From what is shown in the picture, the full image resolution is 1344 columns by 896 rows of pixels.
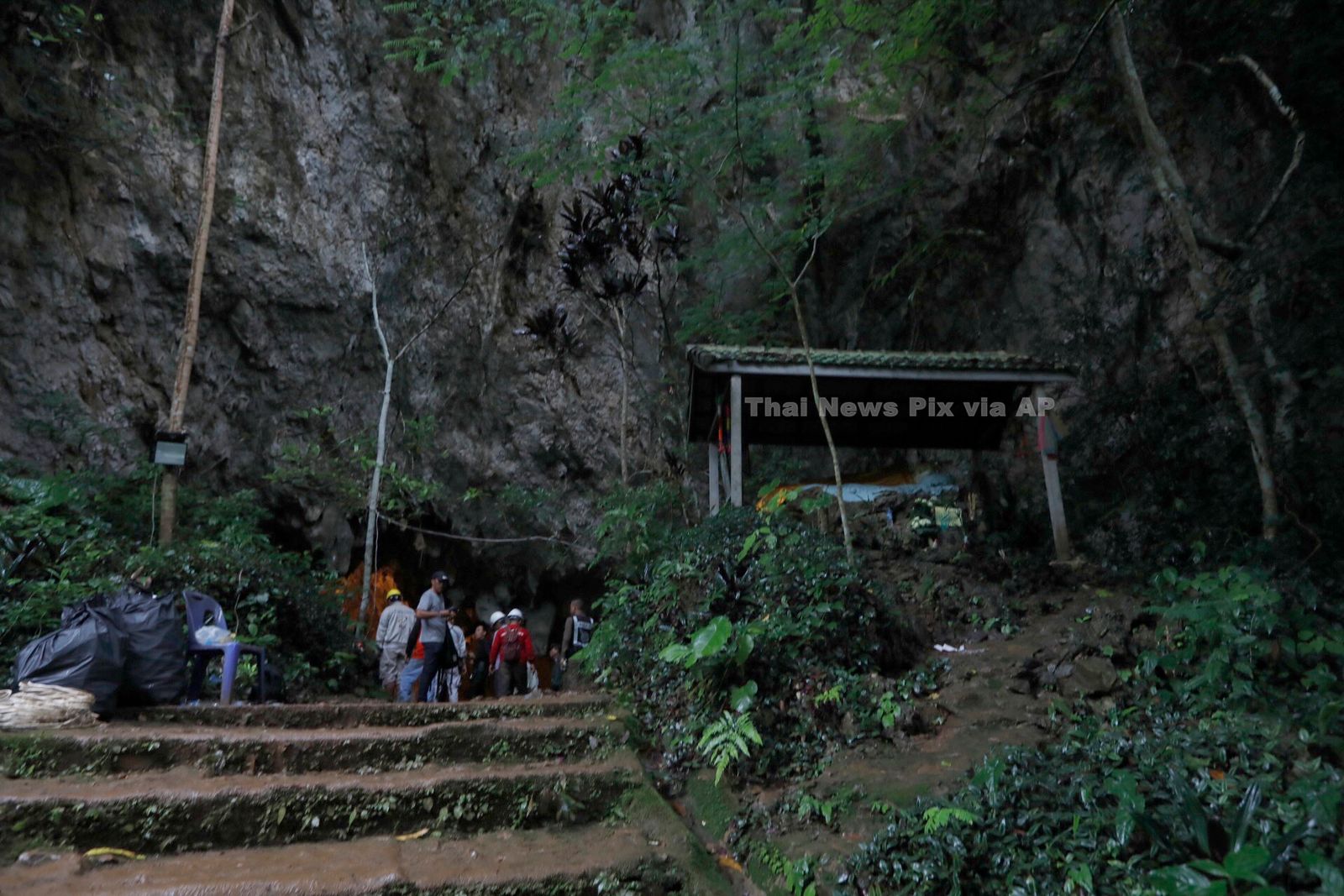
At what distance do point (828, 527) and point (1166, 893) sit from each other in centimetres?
659

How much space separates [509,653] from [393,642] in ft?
4.09

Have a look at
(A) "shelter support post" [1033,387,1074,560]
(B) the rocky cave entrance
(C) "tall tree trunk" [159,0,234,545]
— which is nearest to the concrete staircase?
(C) "tall tree trunk" [159,0,234,545]

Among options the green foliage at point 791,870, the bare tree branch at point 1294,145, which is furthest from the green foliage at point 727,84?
the green foliage at point 791,870

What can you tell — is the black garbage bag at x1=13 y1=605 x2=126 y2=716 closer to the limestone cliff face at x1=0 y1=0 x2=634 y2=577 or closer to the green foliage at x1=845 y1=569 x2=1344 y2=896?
the green foliage at x1=845 y1=569 x2=1344 y2=896

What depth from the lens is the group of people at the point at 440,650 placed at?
24.1 ft

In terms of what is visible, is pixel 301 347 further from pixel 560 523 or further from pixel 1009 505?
pixel 1009 505

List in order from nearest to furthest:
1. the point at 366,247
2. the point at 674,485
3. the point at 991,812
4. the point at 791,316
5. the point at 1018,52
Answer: the point at 991,812 → the point at 674,485 → the point at 1018,52 → the point at 366,247 → the point at 791,316

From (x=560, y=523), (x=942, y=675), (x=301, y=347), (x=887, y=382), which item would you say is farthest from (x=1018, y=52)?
(x=301, y=347)

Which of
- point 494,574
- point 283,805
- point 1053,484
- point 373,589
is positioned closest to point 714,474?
point 1053,484

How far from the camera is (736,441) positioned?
26.3 ft

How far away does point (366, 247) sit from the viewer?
551 inches

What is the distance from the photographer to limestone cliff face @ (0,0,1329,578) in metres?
9.95

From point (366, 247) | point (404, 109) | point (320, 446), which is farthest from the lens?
point (404, 109)

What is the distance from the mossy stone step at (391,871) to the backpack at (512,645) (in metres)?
5.18
